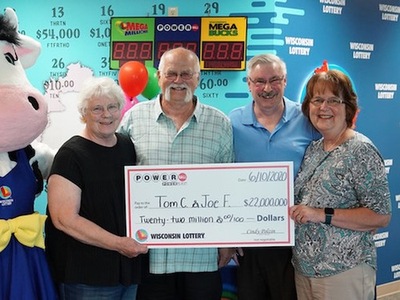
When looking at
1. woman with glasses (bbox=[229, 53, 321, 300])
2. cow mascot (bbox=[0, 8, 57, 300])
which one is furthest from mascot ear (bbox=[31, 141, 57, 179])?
woman with glasses (bbox=[229, 53, 321, 300])

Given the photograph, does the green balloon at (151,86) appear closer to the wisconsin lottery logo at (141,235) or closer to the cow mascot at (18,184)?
the cow mascot at (18,184)

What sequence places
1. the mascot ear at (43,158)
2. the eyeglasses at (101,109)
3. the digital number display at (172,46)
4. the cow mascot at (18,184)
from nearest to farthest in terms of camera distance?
the cow mascot at (18,184) < the eyeglasses at (101,109) < the mascot ear at (43,158) < the digital number display at (172,46)

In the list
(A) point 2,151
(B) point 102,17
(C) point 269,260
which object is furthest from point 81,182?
(B) point 102,17

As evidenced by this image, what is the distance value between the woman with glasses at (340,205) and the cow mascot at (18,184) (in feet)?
3.40

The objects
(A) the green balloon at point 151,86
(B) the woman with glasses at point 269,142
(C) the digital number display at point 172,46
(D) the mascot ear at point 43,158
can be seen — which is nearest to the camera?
(D) the mascot ear at point 43,158

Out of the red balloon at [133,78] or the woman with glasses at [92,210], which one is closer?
the woman with glasses at [92,210]

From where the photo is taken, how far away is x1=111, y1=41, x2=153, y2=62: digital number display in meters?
3.71

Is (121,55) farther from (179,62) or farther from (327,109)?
(327,109)

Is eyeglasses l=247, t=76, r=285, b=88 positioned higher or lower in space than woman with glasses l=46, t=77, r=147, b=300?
higher

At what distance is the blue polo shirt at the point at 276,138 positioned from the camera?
88.6 inches

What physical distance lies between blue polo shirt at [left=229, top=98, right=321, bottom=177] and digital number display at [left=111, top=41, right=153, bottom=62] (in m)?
1.59

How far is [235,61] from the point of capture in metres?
3.59

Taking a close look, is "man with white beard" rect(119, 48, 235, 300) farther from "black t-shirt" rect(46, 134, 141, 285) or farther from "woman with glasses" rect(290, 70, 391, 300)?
"woman with glasses" rect(290, 70, 391, 300)

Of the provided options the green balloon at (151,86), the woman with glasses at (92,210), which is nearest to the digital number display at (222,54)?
the green balloon at (151,86)
